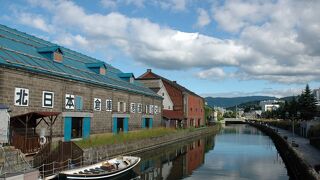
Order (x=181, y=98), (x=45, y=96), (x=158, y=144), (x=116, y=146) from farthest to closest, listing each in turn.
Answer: (x=181, y=98) → (x=158, y=144) → (x=116, y=146) → (x=45, y=96)

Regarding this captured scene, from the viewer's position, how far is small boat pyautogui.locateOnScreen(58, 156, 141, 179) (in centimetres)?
2441

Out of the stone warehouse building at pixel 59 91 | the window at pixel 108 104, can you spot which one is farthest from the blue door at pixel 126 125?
the window at pixel 108 104

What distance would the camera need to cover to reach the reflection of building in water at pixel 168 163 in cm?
3322

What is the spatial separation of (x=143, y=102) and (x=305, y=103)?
Result: 157 feet

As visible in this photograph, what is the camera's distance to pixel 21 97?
104ft

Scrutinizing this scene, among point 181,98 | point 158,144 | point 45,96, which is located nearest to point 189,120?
point 181,98

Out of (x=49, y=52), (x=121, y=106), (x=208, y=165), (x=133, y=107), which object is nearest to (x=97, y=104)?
(x=121, y=106)

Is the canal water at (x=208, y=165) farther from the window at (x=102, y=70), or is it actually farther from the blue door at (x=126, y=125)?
the window at (x=102, y=70)

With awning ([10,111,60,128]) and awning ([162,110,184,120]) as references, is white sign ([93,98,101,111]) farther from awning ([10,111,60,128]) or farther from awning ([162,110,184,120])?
awning ([162,110,184,120])

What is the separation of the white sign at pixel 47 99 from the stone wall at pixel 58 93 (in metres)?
0.37

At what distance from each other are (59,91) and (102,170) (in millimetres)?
12388

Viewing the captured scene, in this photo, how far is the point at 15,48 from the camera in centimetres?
3541

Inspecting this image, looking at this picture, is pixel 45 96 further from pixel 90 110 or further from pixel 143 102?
pixel 143 102

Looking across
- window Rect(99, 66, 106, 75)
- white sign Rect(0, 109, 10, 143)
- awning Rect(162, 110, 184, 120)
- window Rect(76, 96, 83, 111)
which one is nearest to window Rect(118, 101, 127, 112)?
window Rect(99, 66, 106, 75)
